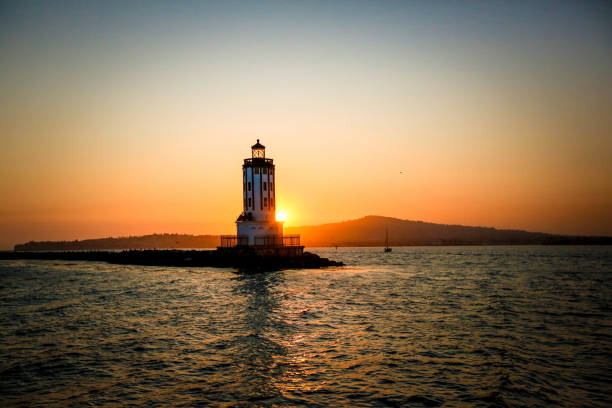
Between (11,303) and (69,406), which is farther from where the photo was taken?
(11,303)

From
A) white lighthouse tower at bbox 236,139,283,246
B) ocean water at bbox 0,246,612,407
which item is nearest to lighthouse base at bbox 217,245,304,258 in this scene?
white lighthouse tower at bbox 236,139,283,246

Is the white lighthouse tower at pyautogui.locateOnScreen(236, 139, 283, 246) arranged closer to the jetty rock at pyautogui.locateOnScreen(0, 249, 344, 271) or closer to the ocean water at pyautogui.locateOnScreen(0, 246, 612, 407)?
the jetty rock at pyautogui.locateOnScreen(0, 249, 344, 271)

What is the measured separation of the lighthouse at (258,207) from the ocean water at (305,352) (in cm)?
3037

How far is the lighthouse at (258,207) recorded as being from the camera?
61.5m

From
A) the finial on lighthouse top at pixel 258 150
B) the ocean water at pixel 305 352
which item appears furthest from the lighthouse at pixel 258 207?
the ocean water at pixel 305 352

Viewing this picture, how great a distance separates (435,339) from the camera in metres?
18.3

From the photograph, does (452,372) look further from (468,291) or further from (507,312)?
(468,291)

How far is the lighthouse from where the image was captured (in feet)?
202

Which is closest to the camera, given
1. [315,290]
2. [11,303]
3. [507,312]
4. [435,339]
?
[435,339]

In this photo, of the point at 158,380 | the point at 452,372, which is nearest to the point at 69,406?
the point at 158,380

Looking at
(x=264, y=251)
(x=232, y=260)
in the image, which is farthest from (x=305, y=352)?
(x=232, y=260)

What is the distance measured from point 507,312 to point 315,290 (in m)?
15.8

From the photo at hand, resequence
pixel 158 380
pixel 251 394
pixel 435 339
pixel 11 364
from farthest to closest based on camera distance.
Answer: pixel 435 339, pixel 11 364, pixel 158 380, pixel 251 394

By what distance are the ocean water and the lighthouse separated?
30.4 metres
